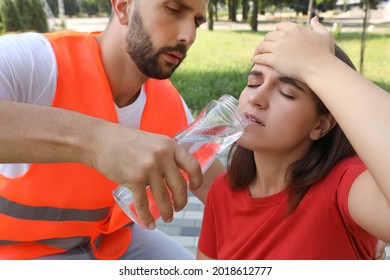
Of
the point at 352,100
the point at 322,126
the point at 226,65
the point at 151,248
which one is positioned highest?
the point at 352,100

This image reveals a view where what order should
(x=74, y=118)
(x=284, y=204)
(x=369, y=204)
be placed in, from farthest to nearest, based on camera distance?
(x=284, y=204) < (x=369, y=204) < (x=74, y=118)

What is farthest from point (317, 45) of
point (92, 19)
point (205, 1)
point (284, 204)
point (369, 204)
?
point (92, 19)

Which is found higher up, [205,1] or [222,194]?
[205,1]

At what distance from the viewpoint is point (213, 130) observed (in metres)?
1.66

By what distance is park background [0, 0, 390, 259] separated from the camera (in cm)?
716

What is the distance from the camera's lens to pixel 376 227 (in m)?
1.33

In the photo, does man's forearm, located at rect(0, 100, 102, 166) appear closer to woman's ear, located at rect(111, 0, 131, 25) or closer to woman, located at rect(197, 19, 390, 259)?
woman, located at rect(197, 19, 390, 259)

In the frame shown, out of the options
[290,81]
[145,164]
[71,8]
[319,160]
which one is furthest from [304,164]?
[71,8]

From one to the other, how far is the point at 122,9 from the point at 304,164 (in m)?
1.02

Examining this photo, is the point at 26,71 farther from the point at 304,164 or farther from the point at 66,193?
the point at 304,164
